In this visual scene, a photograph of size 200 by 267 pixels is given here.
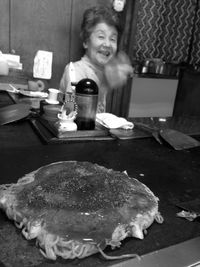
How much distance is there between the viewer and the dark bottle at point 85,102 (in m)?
1.25

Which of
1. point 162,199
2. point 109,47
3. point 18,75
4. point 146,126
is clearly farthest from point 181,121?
point 18,75

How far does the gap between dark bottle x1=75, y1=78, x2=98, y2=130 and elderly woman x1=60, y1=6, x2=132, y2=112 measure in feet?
2.43

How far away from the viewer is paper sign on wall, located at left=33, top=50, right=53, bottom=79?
2427mm

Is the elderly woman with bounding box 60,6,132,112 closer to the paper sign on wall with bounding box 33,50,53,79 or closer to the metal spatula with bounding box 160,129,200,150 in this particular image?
the paper sign on wall with bounding box 33,50,53,79

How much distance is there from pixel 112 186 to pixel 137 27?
2.35 m

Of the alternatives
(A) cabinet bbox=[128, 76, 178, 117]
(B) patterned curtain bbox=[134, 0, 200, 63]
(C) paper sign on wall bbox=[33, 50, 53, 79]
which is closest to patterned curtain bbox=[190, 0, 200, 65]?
(B) patterned curtain bbox=[134, 0, 200, 63]

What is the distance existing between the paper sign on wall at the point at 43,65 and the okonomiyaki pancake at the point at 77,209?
1838 millimetres

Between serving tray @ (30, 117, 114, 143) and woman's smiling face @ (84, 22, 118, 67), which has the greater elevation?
woman's smiling face @ (84, 22, 118, 67)

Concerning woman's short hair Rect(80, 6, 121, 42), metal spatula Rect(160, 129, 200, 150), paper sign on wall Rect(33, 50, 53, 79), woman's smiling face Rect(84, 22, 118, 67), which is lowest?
metal spatula Rect(160, 129, 200, 150)

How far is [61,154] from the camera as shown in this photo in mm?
1013

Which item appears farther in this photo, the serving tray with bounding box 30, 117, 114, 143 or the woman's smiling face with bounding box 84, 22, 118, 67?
the woman's smiling face with bounding box 84, 22, 118, 67

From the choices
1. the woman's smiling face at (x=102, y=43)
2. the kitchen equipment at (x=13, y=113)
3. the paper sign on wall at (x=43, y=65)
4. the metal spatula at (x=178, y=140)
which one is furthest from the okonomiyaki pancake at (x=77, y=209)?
the paper sign on wall at (x=43, y=65)

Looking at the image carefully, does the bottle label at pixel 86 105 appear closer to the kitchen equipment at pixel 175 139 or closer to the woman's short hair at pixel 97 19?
the kitchen equipment at pixel 175 139

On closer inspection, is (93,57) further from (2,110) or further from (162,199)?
(162,199)
